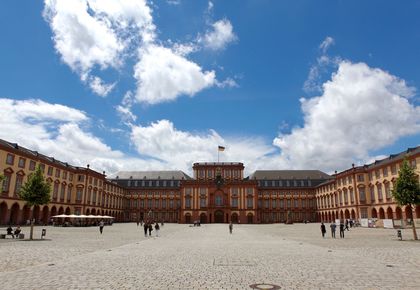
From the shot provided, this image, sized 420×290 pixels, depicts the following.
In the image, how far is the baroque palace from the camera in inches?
2384

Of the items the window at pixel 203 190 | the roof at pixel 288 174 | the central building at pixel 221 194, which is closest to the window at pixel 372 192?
the central building at pixel 221 194

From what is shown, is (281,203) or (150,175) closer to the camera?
(281,203)

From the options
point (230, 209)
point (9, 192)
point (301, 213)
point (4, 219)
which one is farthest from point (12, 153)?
point (301, 213)

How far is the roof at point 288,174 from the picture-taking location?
11000 centimetres

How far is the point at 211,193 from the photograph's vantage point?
9781 cm

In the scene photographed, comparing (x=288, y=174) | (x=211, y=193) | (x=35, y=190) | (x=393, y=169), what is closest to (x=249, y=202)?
(x=211, y=193)

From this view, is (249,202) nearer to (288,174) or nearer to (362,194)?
(288,174)

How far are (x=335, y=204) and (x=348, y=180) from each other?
11.8 m

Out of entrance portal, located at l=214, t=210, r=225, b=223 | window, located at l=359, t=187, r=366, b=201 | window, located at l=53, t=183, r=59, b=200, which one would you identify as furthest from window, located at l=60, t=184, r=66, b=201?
window, located at l=359, t=187, r=366, b=201

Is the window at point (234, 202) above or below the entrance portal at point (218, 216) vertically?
Result: above

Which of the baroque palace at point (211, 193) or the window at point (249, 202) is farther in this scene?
the window at point (249, 202)

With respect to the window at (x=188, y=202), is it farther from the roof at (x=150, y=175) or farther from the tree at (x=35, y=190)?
the tree at (x=35, y=190)

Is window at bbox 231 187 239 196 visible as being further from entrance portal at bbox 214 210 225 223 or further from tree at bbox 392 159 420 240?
tree at bbox 392 159 420 240

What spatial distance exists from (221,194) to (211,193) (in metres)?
3.09
